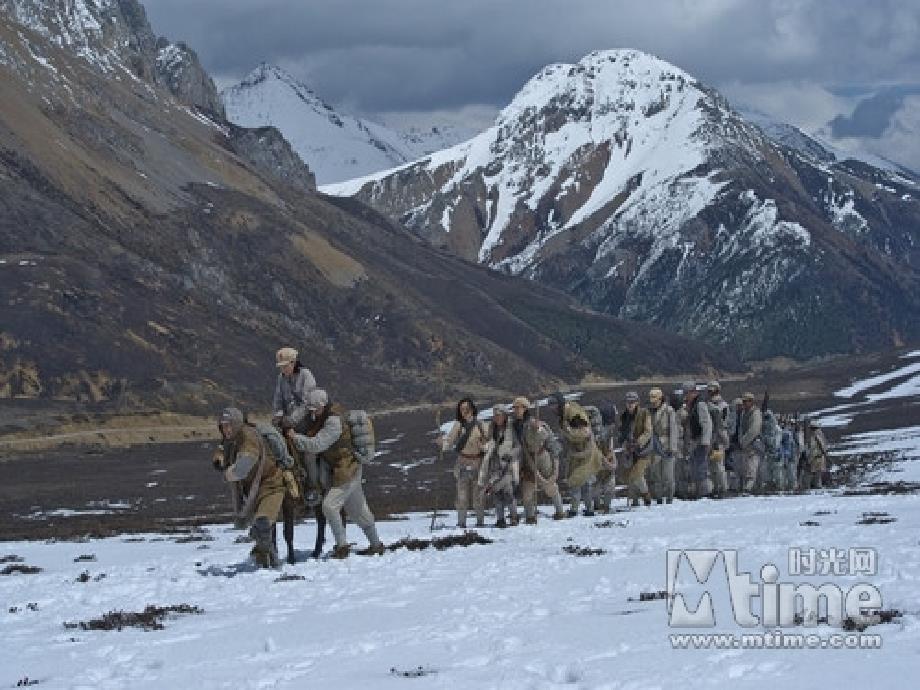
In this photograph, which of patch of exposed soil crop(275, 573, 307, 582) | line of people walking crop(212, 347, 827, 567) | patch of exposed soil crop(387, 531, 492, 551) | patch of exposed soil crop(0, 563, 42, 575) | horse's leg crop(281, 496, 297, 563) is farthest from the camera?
patch of exposed soil crop(0, 563, 42, 575)

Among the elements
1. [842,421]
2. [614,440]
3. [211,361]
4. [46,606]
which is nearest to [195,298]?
[211,361]

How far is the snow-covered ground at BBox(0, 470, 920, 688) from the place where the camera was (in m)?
9.89

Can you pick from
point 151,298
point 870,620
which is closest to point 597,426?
point 870,620

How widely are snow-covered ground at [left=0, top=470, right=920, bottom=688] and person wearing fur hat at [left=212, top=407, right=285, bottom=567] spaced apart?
2.07 ft

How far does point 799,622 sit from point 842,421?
87.3 metres

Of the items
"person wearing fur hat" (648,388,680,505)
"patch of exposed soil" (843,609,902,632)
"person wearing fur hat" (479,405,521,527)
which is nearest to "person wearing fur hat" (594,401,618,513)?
"person wearing fur hat" (648,388,680,505)

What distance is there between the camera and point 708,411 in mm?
31688

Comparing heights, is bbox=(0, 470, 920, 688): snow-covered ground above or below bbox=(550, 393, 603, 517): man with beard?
below

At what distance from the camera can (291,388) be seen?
806 inches

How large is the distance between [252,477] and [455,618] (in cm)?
615

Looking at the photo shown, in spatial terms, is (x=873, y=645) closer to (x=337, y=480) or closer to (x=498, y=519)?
(x=337, y=480)

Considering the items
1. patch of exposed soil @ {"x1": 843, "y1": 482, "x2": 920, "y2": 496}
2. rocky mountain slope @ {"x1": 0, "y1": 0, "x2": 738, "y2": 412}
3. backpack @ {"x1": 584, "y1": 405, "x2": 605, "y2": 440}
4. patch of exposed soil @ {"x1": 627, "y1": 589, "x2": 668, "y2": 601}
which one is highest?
rocky mountain slope @ {"x1": 0, "y1": 0, "x2": 738, "y2": 412}

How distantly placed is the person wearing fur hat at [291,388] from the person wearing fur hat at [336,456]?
191 millimetres

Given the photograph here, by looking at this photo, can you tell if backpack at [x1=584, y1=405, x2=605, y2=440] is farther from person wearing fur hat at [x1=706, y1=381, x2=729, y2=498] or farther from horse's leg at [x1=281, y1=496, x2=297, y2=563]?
horse's leg at [x1=281, y1=496, x2=297, y2=563]
